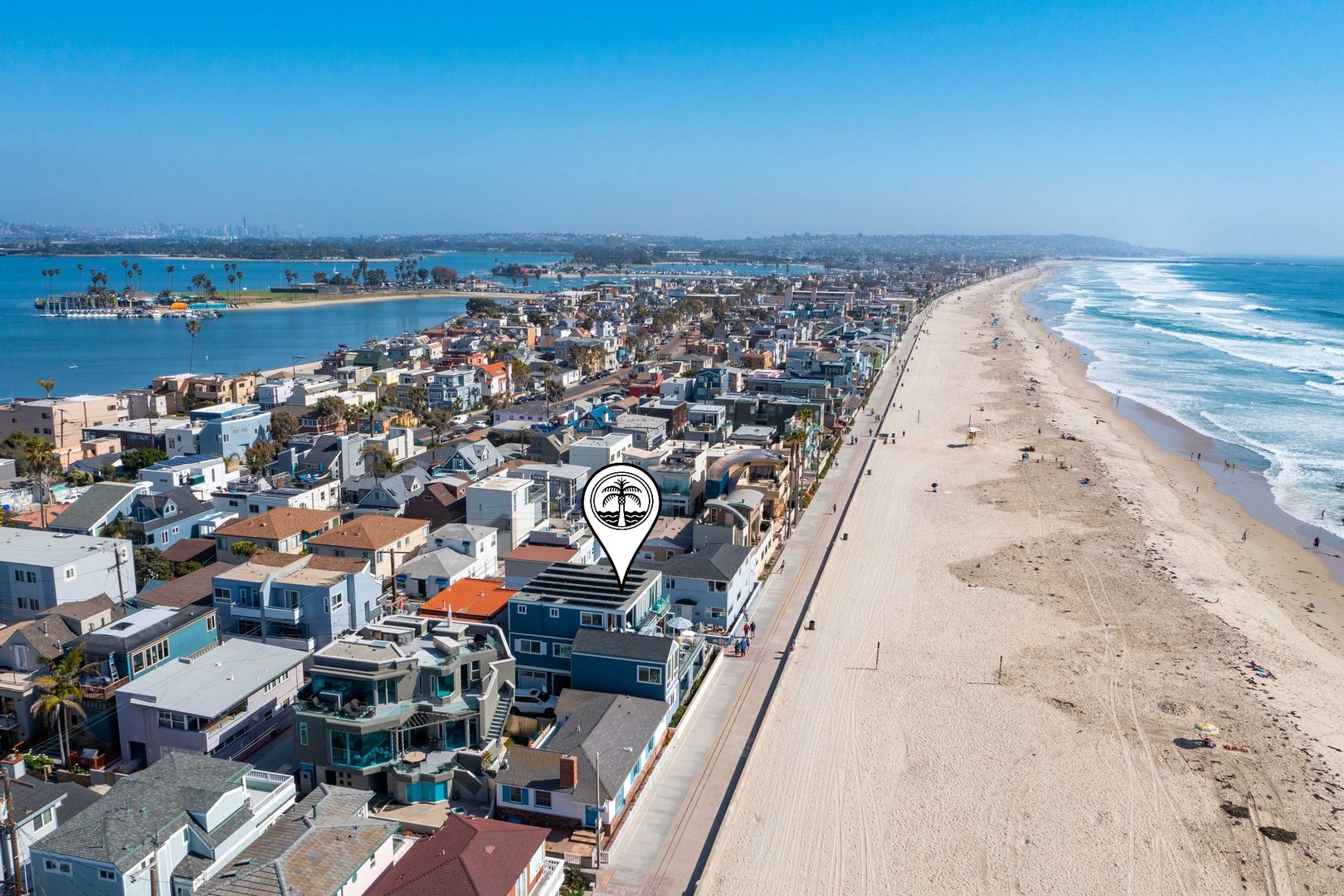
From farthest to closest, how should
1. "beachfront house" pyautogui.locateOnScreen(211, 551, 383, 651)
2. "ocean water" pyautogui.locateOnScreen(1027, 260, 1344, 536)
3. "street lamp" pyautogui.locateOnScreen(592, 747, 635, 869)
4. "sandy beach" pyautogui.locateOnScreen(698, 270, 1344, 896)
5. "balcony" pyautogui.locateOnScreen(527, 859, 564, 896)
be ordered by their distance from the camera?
"ocean water" pyautogui.locateOnScreen(1027, 260, 1344, 536)
"beachfront house" pyautogui.locateOnScreen(211, 551, 383, 651)
"sandy beach" pyautogui.locateOnScreen(698, 270, 1344, 896)
"street lamp" pyautogui.locateOnScreen(592, 747, 635, 869)
"balcony" pyautogui.locateOnScreen(527, 859, 564, 896)

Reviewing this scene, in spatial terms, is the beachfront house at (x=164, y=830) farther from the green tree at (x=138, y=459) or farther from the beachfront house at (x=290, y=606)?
the green tree at (x=138, y=459)

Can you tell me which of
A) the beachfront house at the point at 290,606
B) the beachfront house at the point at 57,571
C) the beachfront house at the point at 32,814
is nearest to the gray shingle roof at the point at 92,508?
the beachfront house at the point at 57,571

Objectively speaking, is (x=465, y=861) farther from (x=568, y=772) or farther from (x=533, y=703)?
(x=533, y=703)

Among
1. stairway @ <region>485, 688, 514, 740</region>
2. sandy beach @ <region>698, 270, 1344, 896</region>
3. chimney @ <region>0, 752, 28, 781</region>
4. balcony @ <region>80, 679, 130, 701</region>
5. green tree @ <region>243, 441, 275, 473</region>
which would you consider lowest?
sandy beach @ <region>698, 270, 1344, 896</region>

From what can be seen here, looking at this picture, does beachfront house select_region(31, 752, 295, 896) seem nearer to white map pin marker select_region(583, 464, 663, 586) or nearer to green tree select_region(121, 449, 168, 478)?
white map pin marker select_region(583, 464, 663, 586)

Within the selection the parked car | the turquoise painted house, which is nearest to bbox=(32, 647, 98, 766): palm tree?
the turquoise painted house

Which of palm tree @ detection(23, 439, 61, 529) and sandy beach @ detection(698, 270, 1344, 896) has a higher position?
palm tree @ detection(23, 439, 61, 529)

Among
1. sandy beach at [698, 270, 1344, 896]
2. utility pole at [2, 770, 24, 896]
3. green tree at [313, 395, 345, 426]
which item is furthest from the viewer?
green tree at [313, 395, 345, 426]

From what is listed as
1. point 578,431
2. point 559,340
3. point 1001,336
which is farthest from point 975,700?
point 1001,336
